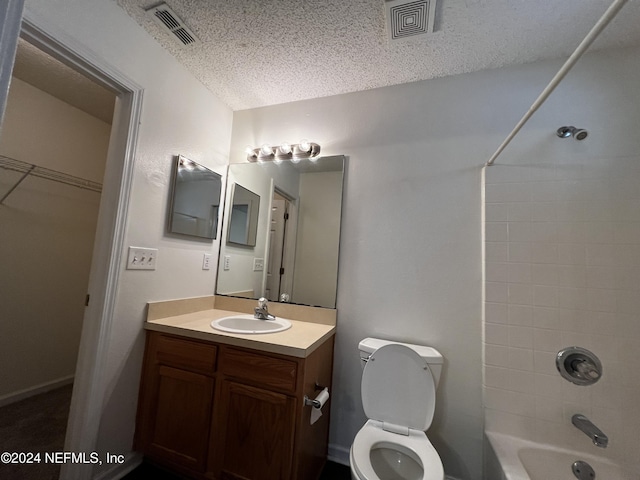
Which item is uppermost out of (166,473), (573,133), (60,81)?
(60,81)

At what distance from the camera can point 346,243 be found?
183 cm

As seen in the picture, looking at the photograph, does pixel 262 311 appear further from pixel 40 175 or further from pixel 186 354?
pixel 40 175

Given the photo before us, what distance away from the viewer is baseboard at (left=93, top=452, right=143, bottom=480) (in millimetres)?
1371

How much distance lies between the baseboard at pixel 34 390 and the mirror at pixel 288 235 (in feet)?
5.38

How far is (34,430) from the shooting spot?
1706 mm

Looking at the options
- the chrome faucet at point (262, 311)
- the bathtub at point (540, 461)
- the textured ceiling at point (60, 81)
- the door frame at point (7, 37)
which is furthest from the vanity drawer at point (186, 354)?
the textured ceiling at point (60, 81)

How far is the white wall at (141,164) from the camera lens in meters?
1.28

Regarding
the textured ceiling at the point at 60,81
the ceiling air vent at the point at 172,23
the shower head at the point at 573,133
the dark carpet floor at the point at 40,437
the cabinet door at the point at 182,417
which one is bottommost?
the dark carpet floor at the point at 40,437

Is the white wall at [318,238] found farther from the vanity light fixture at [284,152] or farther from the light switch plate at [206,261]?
the light switch plate at [206,261]

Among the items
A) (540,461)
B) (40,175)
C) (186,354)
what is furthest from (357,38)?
(40,175)

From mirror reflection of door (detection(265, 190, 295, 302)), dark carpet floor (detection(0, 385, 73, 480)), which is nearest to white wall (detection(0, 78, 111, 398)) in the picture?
dark carpet floor (detection(0, 385, 73, 480))

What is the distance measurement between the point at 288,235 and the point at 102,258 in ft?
3.52

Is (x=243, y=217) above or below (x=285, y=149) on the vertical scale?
below

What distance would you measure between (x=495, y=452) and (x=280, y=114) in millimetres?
2431
